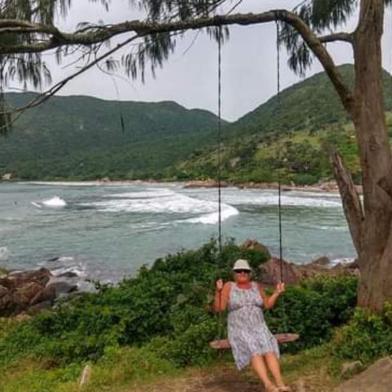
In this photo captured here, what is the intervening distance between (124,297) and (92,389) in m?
2.57

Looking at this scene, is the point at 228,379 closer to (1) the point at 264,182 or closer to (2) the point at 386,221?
(2) the point at 386,221

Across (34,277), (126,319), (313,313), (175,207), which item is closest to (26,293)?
(34,277)

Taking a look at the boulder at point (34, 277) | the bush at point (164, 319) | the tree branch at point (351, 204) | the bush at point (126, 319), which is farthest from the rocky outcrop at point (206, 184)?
the tree branch at point (351, 204)

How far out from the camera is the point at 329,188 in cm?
5634

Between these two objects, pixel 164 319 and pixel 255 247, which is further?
pixel 255 247

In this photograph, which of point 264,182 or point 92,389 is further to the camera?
point 264,182

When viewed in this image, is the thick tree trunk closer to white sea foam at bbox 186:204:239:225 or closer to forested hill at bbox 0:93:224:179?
white sea foam at bbox 186:204:239:225

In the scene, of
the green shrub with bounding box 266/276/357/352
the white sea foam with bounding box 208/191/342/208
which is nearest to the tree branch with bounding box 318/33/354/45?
the green shrub with bounding box 266/276/357/352

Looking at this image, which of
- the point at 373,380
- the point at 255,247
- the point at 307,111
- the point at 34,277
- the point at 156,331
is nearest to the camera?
the point at 373,380

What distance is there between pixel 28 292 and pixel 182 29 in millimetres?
10474

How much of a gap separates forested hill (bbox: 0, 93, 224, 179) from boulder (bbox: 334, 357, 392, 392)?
3184 inches

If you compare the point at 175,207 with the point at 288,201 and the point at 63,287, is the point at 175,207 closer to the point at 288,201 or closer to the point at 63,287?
the point at 288,201

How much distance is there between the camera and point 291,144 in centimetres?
6825

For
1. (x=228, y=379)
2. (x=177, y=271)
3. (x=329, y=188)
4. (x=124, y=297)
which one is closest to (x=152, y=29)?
(x=228, y=379)
